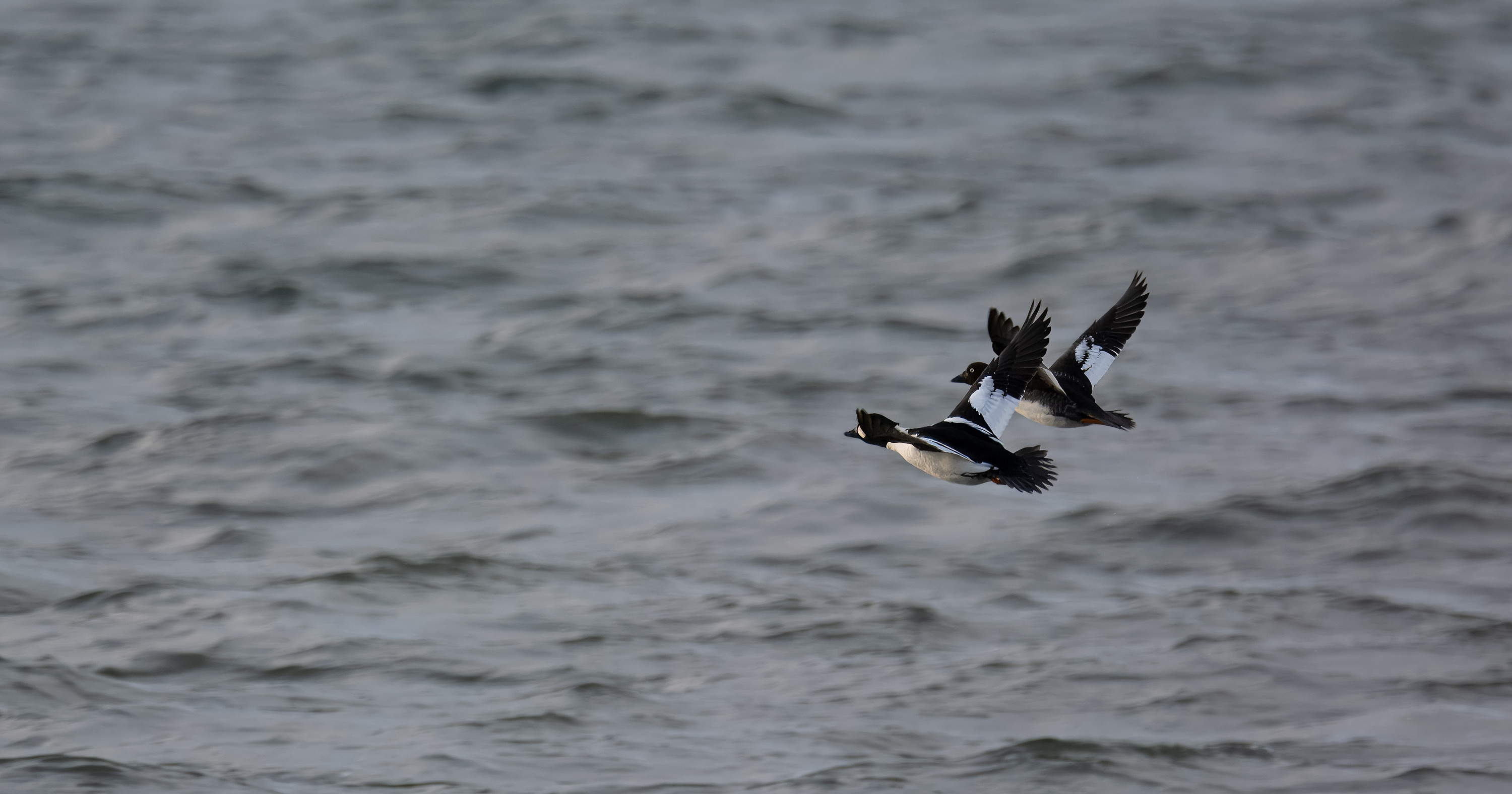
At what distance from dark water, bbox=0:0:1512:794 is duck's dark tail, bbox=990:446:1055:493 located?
3.11 meters

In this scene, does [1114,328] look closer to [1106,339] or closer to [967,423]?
[1106,339]

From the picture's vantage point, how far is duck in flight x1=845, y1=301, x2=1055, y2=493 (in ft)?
12.3

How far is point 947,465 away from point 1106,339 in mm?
867

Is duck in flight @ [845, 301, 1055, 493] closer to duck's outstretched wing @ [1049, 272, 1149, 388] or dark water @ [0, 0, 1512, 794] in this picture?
duck's outstretched wing @ [1049, 272, 1149, 388]

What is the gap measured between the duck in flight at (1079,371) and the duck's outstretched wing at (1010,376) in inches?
1.9

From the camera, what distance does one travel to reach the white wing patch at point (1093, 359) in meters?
4.31

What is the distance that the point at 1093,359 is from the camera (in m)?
4.38

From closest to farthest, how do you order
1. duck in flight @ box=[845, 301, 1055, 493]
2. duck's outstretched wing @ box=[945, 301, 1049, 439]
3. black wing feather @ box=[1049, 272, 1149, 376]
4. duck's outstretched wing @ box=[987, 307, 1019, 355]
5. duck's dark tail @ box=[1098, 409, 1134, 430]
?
duck in flight @ box=[845, 301, 1055, 493] → duck's dark tail @ box=[1098, 409, 1134, 430] → duck's outstretched wing @ box=[945, 301, 1049, 439] → black wing feather @ box=[1049, 272, 1149, 376] → duck's outstretched wing @ box=[987, 307, 1019, 355]

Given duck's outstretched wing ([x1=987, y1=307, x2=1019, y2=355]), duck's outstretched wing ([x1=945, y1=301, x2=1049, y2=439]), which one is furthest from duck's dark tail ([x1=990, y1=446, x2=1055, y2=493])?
duck's outstretched wing ([x1=987, y1=307, x2=1019, y2=355])

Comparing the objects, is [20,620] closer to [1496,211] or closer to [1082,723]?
[1082,723]

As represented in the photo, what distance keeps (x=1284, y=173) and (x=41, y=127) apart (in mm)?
10569

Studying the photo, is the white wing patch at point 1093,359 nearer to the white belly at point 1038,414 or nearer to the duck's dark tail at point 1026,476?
the white belly at point 1038,414

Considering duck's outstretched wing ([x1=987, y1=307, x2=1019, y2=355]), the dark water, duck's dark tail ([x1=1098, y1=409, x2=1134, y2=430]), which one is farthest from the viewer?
the dark water

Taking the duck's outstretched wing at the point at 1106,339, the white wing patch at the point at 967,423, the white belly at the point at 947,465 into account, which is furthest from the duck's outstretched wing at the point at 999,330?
the white belly at the point at 947,465
